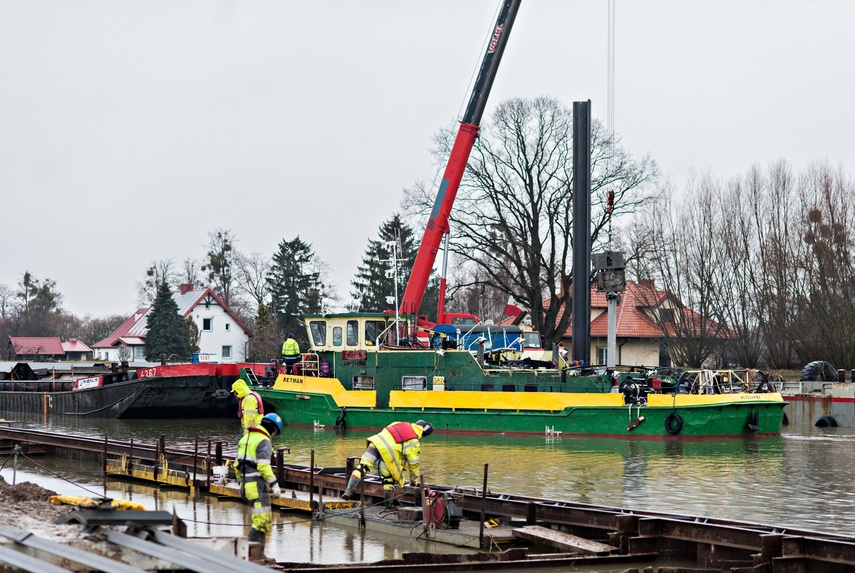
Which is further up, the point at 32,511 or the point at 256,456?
the point at 256,456

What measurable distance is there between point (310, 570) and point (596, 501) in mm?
7053

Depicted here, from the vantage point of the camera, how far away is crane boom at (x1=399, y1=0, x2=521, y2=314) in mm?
24984

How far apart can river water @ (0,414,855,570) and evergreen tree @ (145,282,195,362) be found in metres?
31.6

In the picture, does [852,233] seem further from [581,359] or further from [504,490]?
[504,490]

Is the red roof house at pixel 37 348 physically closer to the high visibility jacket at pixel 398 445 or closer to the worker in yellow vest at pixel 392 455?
the worker in yellow vest at pixel 392 455

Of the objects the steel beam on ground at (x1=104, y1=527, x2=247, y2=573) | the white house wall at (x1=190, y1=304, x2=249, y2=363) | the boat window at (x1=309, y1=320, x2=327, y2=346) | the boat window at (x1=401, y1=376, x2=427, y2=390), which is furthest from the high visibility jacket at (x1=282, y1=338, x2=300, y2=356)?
the white house wall at (x1=190, y1=304, x2=249, y2=363)

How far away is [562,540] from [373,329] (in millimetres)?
16409

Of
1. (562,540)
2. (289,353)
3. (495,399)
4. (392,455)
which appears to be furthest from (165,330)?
(562,540)

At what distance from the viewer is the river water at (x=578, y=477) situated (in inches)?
479

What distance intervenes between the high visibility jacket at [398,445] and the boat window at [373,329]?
14478 mm

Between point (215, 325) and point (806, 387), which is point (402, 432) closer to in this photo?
point (806, 387)

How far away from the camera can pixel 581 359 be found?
27484mm

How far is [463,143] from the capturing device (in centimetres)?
2520

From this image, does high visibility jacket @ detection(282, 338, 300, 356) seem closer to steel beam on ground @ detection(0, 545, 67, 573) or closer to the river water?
the river water
